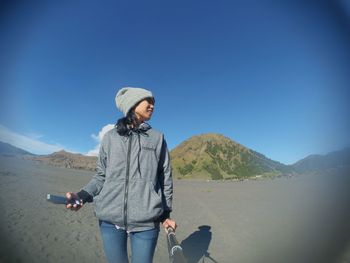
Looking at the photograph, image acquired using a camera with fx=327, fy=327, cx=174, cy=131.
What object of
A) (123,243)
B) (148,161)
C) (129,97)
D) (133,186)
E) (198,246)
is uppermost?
(129,97)

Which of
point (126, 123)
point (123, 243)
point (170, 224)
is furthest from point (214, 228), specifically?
point (126, 123)

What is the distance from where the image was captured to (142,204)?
1.86 meters

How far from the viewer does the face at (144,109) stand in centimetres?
192

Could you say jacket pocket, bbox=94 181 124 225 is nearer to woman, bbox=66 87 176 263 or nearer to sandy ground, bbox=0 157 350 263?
woman, bbox=66 87 176 263

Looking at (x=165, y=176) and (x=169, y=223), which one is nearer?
(x=169, y=223)

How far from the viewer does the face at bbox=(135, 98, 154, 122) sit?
1925 mm

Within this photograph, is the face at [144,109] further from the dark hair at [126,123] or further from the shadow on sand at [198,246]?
the shadow on sand at [198,246]

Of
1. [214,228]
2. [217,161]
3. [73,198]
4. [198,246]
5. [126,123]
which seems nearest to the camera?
[73,198]

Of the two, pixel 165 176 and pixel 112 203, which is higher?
pixel 165 176

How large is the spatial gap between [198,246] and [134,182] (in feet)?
11.2

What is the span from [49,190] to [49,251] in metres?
4.16

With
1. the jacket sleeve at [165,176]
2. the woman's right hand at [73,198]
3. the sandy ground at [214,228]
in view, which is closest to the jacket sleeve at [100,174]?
the woman's right hand at [73,198]

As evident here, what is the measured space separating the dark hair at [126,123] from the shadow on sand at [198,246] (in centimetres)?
235

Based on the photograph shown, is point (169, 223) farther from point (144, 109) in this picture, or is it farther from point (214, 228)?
point (214, 228)
